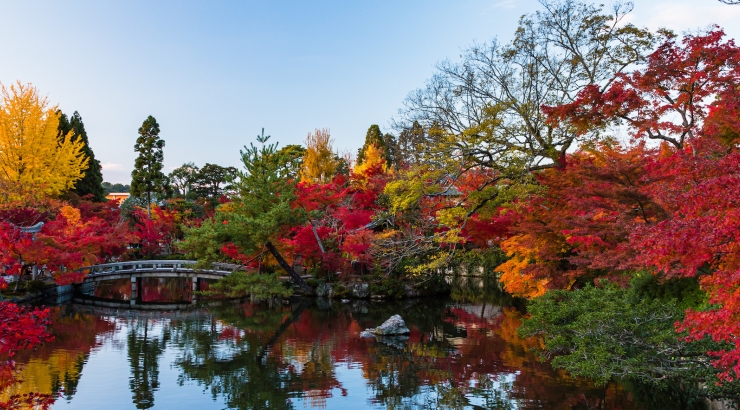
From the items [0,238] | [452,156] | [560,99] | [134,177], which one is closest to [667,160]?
[560,99]

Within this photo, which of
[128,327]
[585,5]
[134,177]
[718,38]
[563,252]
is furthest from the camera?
[134,177]

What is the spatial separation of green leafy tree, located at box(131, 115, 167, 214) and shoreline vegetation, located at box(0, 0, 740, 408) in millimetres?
3611

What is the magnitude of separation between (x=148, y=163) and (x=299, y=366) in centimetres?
2473

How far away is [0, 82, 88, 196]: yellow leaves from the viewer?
79.1ft

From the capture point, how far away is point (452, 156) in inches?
519

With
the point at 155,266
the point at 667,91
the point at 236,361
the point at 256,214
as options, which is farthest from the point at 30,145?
the point at 667,91

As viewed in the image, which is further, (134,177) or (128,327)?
(134,177)

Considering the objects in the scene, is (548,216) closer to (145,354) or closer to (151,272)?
(145,354)

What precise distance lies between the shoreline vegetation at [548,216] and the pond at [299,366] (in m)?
0.82

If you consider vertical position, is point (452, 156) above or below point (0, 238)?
above

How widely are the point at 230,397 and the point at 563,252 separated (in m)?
9.79

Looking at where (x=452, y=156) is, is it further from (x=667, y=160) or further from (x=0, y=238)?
(x=0, y=238)

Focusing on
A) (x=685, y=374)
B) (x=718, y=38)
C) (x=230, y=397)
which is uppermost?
(x=718, y=38)

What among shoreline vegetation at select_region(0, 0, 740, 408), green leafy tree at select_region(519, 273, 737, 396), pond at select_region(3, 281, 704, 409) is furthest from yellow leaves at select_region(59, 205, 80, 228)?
green leafy tree at select_region(519, 273, 737, 396)
